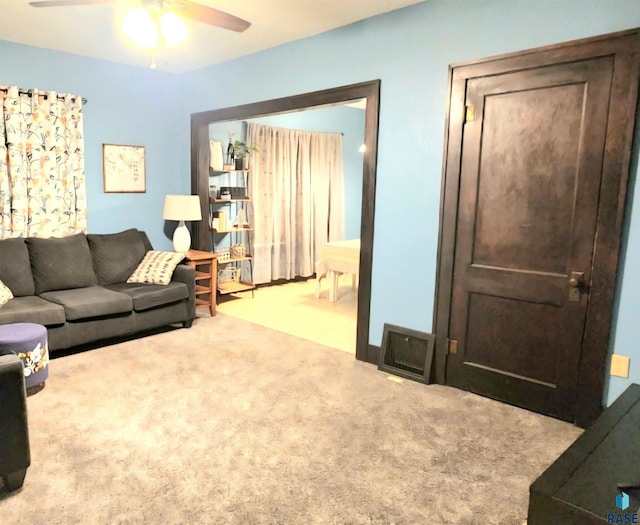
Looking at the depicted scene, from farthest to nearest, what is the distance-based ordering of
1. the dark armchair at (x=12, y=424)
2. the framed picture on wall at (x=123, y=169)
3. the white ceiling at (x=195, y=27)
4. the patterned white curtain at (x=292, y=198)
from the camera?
1. the patterned white curtain at (x=292, y=198)
2. the framed picture on wall at (x=123, y=169)
3. the white ceiling at (x=195, y=27)
4. the dark armchair at (x=12, y=424)

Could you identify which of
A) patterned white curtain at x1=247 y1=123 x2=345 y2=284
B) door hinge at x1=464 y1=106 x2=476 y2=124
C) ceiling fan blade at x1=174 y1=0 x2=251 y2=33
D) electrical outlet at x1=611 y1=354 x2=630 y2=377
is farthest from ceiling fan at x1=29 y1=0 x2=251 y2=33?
patterned white curtain at x1=247 y1=123 x2=345 y2=284

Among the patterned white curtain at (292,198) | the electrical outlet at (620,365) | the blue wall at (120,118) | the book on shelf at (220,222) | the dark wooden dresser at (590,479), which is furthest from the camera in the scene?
the patterned white curtain at (292,198)

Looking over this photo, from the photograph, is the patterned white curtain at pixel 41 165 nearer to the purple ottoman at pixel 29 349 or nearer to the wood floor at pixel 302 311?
the purple ottoman at pixel 29 349

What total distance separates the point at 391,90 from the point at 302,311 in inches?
104

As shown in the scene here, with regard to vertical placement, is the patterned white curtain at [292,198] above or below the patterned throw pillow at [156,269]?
above

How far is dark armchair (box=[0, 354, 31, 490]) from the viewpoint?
6.40 feet

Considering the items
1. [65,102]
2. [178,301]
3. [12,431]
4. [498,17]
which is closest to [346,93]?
[498,17]

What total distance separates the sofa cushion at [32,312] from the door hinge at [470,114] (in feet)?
10.6

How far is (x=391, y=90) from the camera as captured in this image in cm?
340

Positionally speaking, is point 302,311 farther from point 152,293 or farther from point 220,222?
point 152,293

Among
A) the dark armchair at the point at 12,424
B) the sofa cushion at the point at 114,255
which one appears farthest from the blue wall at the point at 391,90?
the dark armchair at the point at 12,424

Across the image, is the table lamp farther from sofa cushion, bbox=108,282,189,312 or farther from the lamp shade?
sofa cushion, bbox=108,282,189,312

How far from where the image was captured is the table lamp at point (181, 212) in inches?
189

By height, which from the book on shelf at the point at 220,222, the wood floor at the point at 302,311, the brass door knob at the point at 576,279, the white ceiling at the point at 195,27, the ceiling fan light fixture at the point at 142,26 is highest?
the white ceiling at the point at 195,27
